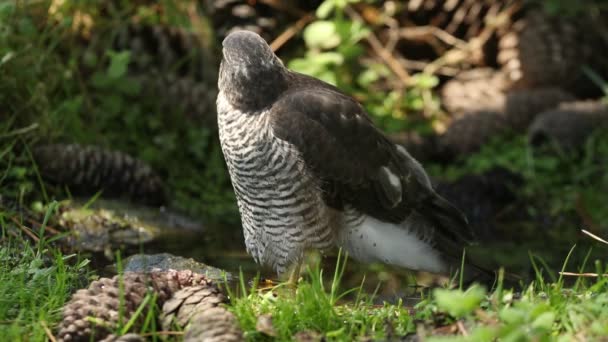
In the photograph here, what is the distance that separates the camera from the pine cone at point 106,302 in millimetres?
2920

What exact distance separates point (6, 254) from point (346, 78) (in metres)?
4.61

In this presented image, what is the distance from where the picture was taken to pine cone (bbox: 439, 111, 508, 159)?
7258mm

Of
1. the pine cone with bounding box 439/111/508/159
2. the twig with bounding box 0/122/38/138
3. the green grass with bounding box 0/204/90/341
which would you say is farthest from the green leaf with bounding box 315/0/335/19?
the green grass with bounding box 0/204/90/341

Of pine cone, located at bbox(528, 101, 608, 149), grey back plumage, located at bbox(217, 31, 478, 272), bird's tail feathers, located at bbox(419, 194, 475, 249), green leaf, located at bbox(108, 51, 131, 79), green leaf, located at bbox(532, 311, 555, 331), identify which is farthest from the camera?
pine cone, located at bbox(528, 101, 608, 149)

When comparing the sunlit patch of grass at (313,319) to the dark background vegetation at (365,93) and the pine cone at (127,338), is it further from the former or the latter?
the dark background vegetation at (365,93)

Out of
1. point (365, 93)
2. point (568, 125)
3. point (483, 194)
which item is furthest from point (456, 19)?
point (483, 194)

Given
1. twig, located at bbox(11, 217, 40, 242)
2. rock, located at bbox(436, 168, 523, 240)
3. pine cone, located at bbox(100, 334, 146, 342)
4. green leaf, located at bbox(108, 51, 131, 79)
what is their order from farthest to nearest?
rock, located at bbox(436, 168, 523, 240) → green leaf, located at bbox(108, 51, 131, 79) → twig, located at bbox(11, 217, 40, 242) → pine cone, located at bbox(100, 334, 146, 342)

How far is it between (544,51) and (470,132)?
117 cm

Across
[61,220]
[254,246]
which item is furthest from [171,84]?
[254,246]

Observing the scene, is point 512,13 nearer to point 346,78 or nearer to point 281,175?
point 346,78

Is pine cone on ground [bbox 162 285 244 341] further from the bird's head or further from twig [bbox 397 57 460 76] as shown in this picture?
twig [bbox 397 57 460 76]

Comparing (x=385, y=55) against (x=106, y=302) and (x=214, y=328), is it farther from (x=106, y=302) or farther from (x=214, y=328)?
(x=214, y=328)

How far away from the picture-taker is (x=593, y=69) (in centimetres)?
811

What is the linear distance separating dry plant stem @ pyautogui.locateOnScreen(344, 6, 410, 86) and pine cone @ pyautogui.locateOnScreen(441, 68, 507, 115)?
39 cm
